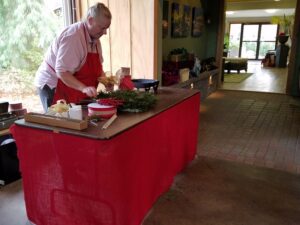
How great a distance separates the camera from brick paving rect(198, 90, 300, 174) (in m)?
3.05

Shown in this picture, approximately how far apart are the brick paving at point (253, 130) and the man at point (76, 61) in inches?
64.3

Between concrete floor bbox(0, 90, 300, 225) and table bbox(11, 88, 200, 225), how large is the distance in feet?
1.07

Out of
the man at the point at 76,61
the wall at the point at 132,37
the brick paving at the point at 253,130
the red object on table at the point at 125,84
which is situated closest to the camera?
the man at the point at 76,61

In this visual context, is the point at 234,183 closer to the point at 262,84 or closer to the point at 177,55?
the point at 177,55

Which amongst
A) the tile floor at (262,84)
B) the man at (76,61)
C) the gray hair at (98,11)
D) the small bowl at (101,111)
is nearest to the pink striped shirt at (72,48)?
the man at (76,61)

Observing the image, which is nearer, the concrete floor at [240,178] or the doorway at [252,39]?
the concrete floor at [240,178]

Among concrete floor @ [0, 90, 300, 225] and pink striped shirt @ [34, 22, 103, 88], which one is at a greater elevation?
pink striped shirt @ [34, 22, 103, 88]

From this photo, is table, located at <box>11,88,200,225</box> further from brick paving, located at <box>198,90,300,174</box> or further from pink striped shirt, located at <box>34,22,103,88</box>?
brick paving, located at <box>198,90,300,174</box>

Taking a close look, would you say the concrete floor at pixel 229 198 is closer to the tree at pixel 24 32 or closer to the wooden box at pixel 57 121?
the wooden box at pixel 57 121

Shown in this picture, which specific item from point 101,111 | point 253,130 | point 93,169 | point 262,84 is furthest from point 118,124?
point 262,84

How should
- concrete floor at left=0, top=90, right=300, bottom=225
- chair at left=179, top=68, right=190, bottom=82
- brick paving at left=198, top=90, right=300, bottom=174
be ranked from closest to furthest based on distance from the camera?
concrete floor at left=0, top=90, right=300, bottom=225
brick paving at left=198, top=90, right=300, bottom=174
chair at left=179, top=68, right=190, bottom=82

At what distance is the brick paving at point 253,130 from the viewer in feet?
10.0

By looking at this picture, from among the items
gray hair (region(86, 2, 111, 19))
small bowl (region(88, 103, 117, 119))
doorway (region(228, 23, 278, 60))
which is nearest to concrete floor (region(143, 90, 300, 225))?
small bowl (region(88, 103, 117, 119))

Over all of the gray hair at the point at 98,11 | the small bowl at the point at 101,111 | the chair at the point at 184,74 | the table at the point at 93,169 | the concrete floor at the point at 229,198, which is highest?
the gray hair at the point at 98,11
